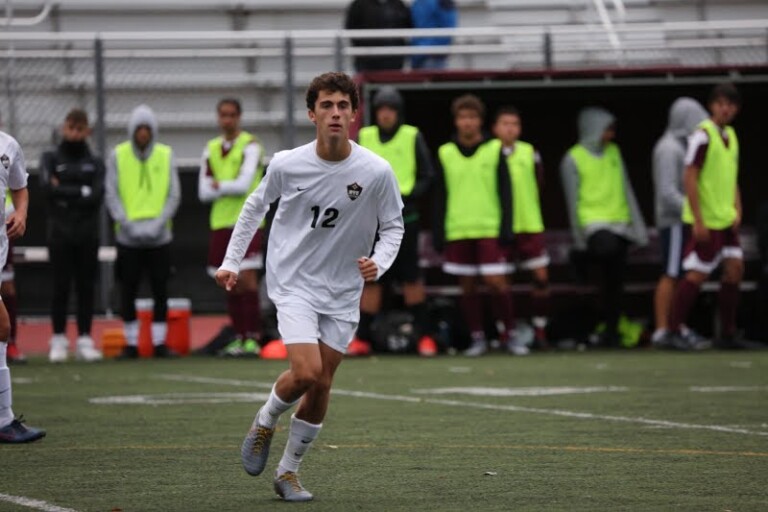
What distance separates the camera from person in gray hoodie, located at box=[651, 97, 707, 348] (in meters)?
18.0

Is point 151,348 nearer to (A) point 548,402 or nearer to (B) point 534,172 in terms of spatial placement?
(B) point 534,172

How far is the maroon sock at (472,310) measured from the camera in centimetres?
1734

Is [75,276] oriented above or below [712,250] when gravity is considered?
below

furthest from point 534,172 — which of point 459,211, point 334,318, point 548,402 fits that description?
point 334,318

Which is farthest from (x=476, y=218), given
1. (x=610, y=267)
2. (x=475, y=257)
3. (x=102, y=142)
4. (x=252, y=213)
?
(x=252, y=213)

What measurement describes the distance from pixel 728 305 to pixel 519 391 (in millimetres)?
5451

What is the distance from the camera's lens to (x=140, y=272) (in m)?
17.2

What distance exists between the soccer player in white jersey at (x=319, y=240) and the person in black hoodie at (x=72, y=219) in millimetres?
9185

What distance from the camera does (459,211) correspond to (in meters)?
17.4

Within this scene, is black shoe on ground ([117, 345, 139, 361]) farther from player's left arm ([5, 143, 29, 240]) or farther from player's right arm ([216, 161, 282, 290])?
player's right arm ([216, 161, 282, 290])

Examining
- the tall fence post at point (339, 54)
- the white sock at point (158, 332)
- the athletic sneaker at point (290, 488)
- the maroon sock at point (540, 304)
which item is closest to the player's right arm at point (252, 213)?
the athletic sneaker at point (290, 488)

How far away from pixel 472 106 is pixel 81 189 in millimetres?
3858

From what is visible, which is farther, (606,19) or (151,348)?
(606,19)

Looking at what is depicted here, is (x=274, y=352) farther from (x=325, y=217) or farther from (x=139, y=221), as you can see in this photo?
(x=325, y=217)
